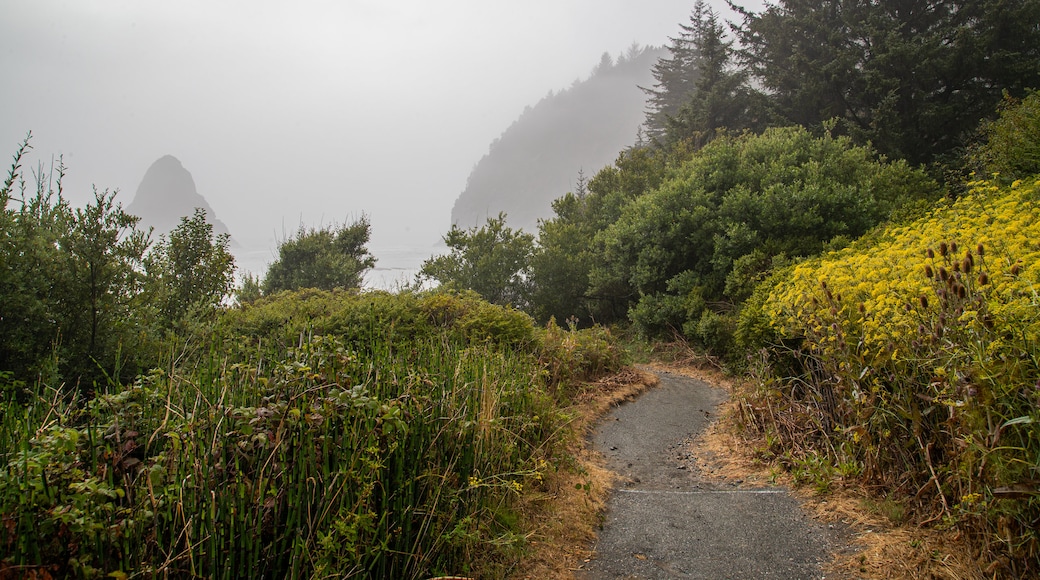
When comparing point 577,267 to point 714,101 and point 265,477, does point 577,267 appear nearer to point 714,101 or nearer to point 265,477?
point 714,101

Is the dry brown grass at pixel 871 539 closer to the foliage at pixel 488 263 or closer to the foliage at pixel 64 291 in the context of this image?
the foliage at pixel 64 291

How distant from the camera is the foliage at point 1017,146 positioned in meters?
8.09

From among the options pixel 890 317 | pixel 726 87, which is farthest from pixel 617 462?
pixel 726 87

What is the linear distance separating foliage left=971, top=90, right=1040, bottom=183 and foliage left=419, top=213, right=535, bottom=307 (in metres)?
12.6

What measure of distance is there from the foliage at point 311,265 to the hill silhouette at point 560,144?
2727 inches

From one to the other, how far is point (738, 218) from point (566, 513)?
9450 millimetres

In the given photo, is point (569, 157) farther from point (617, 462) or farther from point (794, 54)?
point (617, 462)

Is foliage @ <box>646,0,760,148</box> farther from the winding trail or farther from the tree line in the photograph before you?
the winding trail

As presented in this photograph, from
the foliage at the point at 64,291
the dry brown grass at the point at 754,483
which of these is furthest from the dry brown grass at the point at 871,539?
the foliage at the point at 64,291

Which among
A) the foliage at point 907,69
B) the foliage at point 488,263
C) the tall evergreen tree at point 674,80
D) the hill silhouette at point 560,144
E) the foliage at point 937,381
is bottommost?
the foliage at point 937,381

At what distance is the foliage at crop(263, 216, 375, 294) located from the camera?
63.5 feet

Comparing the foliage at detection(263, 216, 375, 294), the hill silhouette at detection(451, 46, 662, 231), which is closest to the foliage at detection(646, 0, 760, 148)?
the foliage at detection(263, 216, 375, 294)

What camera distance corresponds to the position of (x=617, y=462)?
16.5ft

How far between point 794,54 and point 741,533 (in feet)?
70.3
